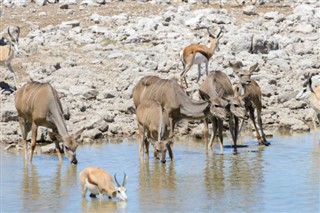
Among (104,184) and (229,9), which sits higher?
(229,9)

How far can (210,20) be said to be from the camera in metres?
30.8

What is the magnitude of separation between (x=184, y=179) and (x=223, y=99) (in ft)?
9.77

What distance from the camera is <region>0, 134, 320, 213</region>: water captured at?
1290 cm

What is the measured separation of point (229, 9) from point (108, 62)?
8587 mm

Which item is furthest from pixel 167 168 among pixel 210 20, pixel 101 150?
pixel 210 20

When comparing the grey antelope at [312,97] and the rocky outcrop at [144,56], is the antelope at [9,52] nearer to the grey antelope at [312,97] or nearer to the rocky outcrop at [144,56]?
the rocky outcrop at [144,56]

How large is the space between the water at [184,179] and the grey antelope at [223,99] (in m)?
0.40

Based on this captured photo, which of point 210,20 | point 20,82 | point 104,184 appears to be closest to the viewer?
point 104,184

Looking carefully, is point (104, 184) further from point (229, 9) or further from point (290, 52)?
point (229, 9)

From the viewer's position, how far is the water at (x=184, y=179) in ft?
42.3

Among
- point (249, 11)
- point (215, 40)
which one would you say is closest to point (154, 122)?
point (215, 40)

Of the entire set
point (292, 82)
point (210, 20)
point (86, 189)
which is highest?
point (210, 20)

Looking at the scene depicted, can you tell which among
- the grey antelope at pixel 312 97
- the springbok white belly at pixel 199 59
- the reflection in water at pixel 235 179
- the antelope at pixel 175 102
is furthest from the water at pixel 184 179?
the springbok white belly at pixel 199 59

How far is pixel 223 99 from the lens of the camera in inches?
691
